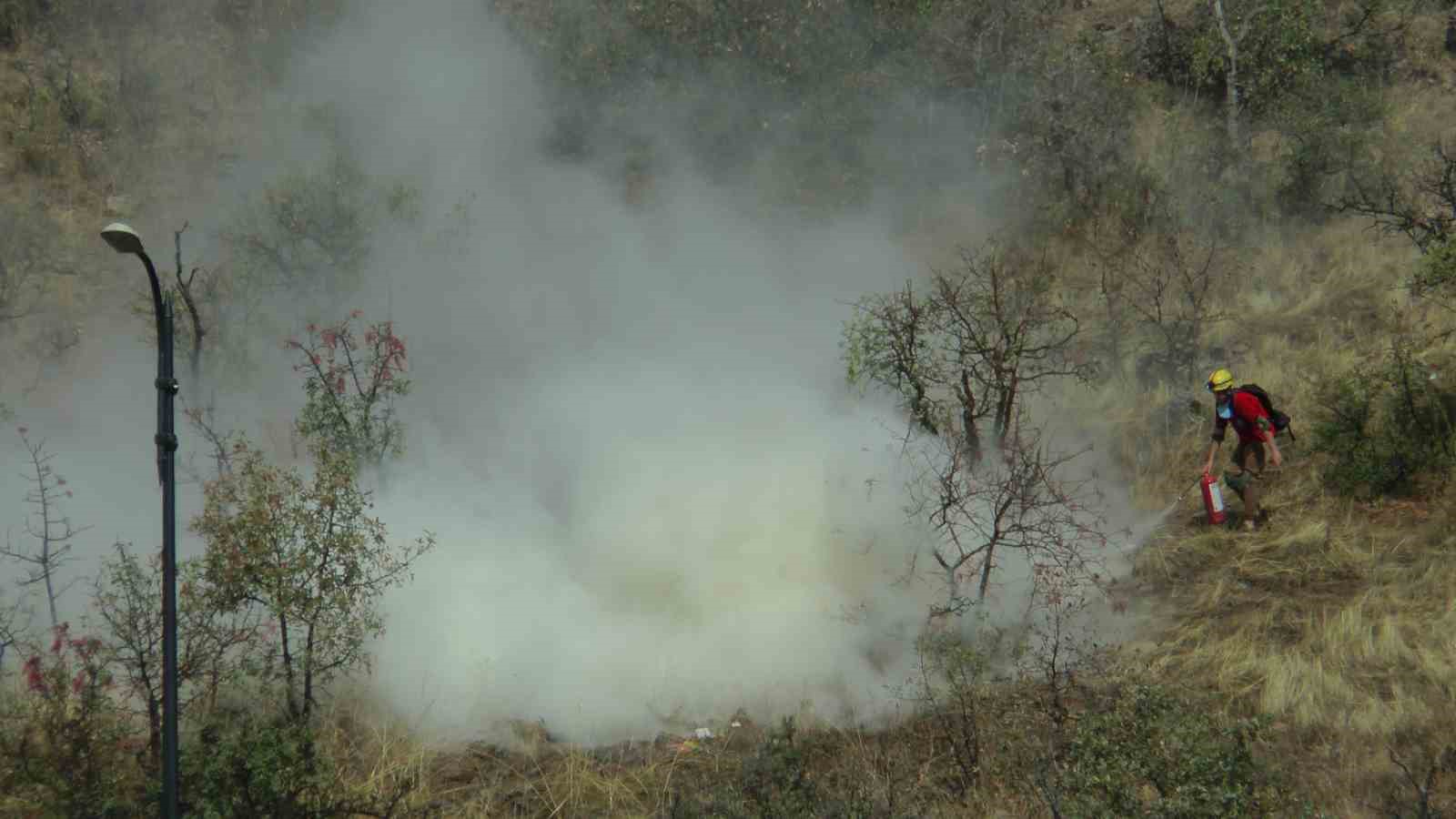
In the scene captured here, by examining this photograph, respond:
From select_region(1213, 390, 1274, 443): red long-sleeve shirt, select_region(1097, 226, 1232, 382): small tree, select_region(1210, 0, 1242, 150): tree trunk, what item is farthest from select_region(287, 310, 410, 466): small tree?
select_region(1210, 0, 1242, 150): tree trunk

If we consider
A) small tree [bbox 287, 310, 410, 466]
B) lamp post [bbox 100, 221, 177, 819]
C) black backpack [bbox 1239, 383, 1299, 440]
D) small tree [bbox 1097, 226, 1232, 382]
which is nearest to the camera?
lamp post [bbox 100, 221, 177, 819]

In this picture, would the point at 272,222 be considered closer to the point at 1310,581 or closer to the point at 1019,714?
the point at 1019,714

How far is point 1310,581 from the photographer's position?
29.1 feet

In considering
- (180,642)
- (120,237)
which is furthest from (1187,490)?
(120,237)

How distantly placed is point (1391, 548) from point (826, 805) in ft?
16.8

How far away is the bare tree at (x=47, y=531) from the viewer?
1050 cm

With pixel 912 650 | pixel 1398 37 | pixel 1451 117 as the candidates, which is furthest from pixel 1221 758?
pixel 1398 37

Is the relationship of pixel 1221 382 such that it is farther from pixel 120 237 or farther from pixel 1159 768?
pixel 120 237

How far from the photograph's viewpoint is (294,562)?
7.54 metres

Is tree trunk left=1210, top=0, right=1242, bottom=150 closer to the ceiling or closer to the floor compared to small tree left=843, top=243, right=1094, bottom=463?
closer to the ceiling

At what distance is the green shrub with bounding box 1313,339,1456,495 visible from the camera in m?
9.59

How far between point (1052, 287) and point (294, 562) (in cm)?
940

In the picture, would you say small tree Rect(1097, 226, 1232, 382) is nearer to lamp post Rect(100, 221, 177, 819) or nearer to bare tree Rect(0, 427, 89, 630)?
lamp post Rect(100, 221, 177, 819)

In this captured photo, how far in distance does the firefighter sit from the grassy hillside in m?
0.40
